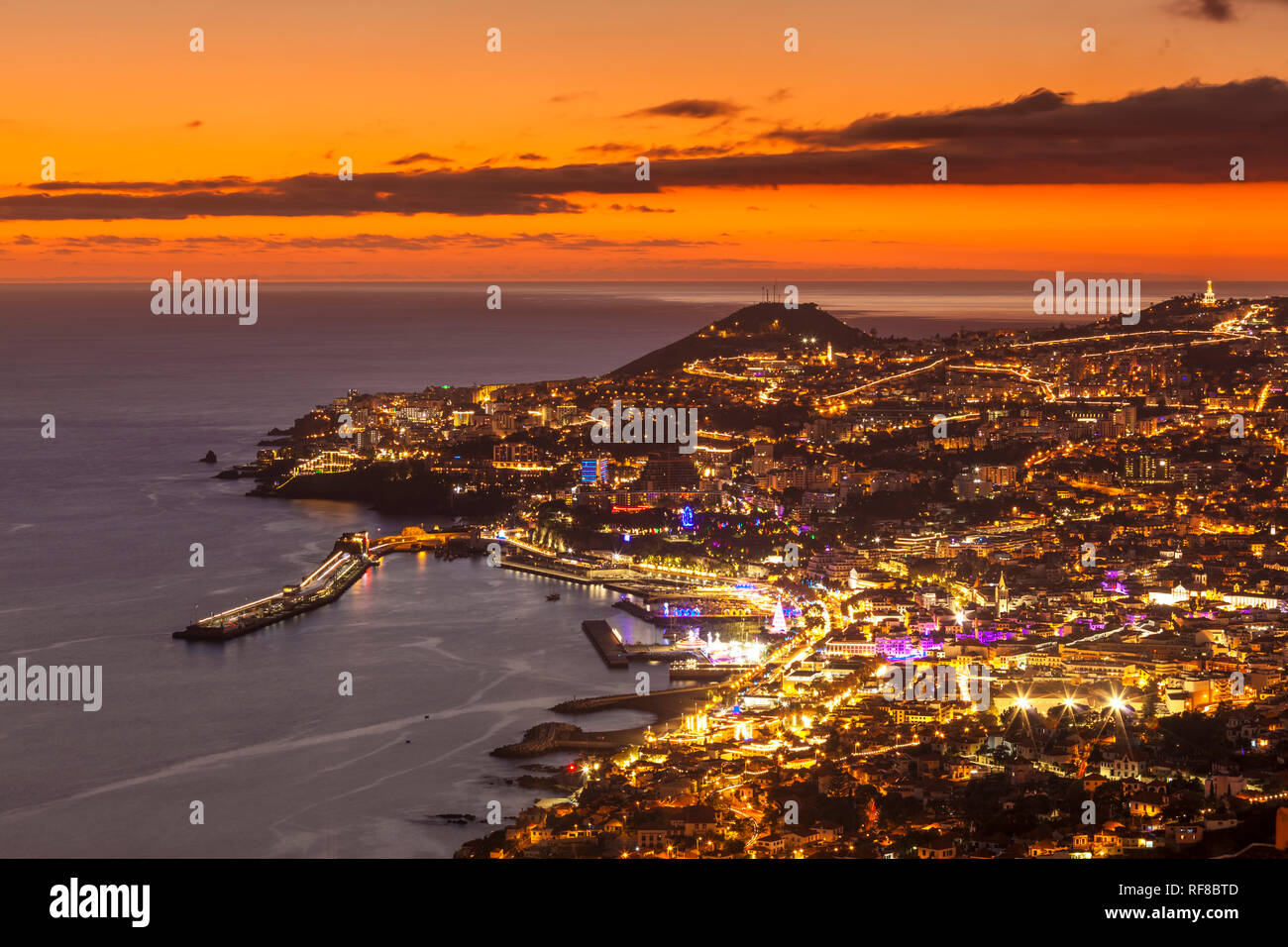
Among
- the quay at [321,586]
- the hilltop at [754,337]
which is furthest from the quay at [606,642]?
the hilltop at [754,337]

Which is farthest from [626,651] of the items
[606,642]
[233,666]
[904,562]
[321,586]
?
[904,562]

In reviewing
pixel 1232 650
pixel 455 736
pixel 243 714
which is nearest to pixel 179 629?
pixel 243 714

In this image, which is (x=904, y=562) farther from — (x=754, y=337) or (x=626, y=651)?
(x=754, y=337)

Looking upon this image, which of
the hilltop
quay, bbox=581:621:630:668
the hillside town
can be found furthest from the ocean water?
the hilltop

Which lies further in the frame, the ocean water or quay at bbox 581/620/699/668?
quay at bbox 581/620/699/668

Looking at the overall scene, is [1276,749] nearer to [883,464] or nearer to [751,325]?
[883,464]

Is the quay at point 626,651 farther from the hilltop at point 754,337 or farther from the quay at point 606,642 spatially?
the hilltop at point 754,337

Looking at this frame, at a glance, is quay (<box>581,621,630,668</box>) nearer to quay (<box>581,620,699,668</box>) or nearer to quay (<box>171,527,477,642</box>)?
quay (<box>581,620,699,668</box>)
